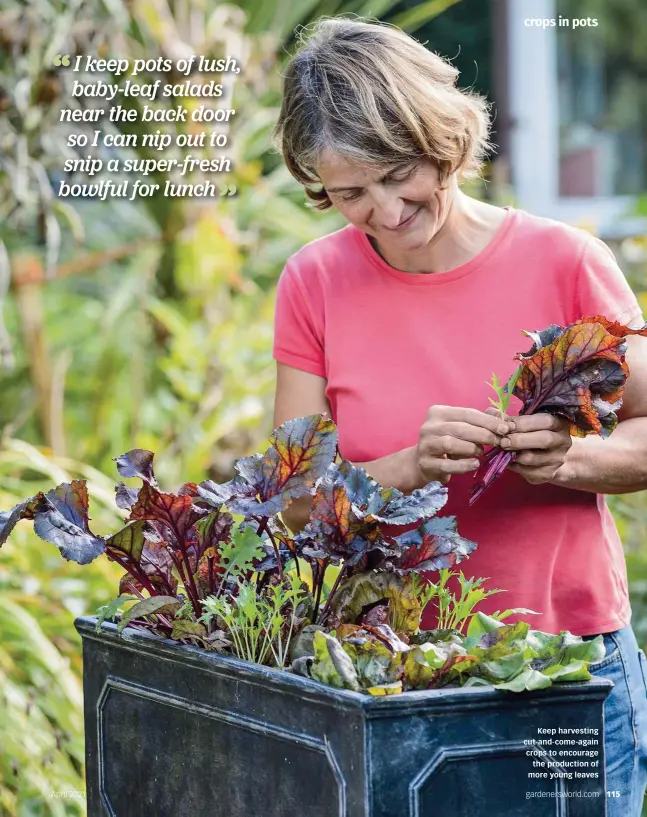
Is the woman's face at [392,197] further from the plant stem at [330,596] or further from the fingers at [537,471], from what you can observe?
the plant stem at [330,596]

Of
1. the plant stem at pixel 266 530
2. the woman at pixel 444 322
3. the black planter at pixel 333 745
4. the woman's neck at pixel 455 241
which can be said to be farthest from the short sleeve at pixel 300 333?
the black planter at pixel 333 745

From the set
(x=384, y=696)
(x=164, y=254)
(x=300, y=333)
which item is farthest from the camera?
(x=164, y=254)

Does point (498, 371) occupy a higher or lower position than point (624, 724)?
higher

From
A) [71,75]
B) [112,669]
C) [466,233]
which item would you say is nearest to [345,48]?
[466,233]

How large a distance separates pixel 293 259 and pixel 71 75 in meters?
1.88

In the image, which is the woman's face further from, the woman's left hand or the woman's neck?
the woman's left hand

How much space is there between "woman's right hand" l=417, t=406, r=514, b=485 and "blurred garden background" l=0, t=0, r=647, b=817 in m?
1.37

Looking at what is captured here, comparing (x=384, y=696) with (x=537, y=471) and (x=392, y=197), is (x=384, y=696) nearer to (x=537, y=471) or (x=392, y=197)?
(x=537, y=471)

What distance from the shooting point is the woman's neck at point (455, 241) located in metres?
1.76

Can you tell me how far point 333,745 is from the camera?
114 cm

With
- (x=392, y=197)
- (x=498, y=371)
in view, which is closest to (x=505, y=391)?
(x=498, y=371)

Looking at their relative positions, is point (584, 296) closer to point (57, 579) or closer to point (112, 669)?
point (112, 669)

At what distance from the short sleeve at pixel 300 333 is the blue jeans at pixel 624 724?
598 millimetres

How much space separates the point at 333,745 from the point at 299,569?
11.6 inches
